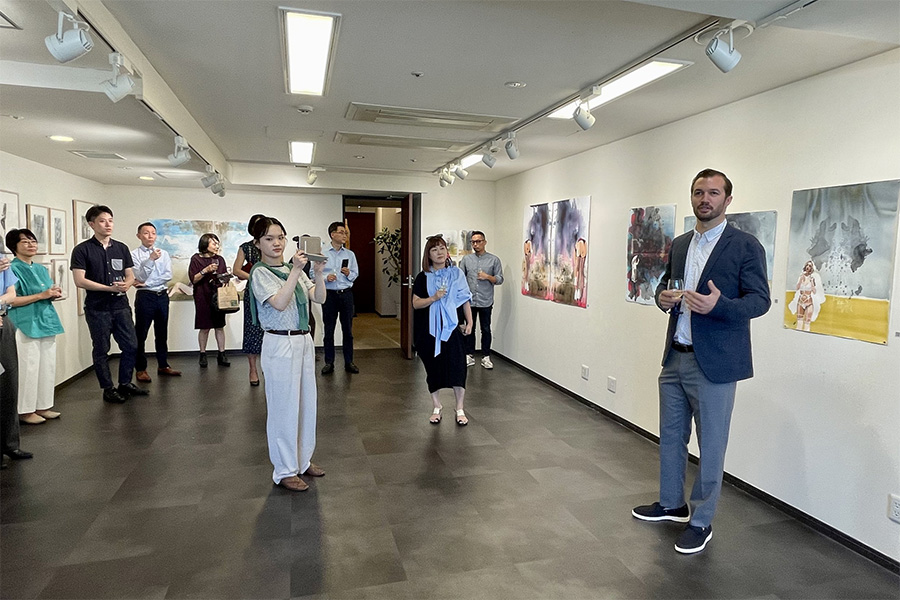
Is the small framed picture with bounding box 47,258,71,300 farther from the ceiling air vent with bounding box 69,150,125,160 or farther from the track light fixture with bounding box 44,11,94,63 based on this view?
the track light fixture with bounding box 44,11,94,63

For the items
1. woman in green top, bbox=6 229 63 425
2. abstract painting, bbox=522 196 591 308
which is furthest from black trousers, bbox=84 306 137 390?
abstract painting, bbox=522 196 591 308

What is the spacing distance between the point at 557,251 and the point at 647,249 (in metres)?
1.66

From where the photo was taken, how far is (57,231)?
559 centimetres

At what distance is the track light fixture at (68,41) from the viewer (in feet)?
6.81

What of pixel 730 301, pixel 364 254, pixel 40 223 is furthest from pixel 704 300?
pixel 364 254

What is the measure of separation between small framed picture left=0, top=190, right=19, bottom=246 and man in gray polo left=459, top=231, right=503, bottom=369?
15.0ft

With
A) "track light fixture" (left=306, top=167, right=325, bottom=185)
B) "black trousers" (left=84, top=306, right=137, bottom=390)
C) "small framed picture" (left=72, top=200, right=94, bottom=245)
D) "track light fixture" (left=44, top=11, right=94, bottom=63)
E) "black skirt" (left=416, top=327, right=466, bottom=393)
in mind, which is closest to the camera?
"track light fixture" (left=44, top=11, right=94, bottom=63)

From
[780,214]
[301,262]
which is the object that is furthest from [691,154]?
[301,262]

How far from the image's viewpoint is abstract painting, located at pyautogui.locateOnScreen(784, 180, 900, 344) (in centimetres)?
268

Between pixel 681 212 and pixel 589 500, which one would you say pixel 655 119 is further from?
pixel 589 500

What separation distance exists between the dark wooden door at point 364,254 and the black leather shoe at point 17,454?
28.8ft

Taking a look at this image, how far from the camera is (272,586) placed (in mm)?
2377

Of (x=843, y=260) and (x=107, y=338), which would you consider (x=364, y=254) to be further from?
(x=843, y=260)

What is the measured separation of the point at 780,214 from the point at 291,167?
5589 mm
